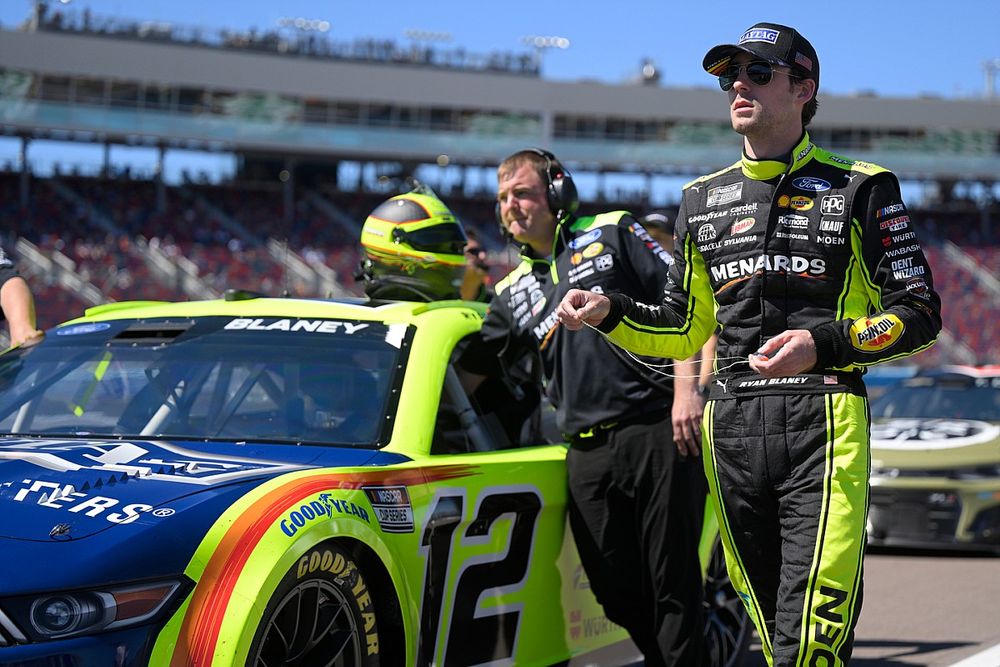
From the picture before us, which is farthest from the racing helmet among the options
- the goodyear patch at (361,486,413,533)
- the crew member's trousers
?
the goodyear patch at (361,486,413,533)

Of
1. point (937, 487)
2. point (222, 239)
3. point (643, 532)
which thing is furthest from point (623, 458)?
point (222, 239)

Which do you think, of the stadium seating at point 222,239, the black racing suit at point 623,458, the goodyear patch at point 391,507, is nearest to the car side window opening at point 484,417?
the black racing suit at point 623,458

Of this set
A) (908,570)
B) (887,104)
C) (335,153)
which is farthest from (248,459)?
(887,104)

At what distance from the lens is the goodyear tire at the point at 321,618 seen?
3.18 m

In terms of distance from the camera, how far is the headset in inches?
192

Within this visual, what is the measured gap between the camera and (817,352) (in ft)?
10.6

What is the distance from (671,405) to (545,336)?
51 cm

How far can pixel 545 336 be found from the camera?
4.78 m

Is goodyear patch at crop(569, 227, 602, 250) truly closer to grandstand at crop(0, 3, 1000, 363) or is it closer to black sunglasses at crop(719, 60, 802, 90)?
black sunglasses at crop(719, 60, 802, 90)

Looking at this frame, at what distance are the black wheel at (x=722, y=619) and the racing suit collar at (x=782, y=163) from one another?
7.03 ft

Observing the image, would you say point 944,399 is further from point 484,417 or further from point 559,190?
point 484,417

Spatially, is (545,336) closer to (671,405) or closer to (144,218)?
(671,405)

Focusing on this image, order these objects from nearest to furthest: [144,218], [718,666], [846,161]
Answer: [846,161] < [718,666] < [144,218]

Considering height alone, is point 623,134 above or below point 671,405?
above
